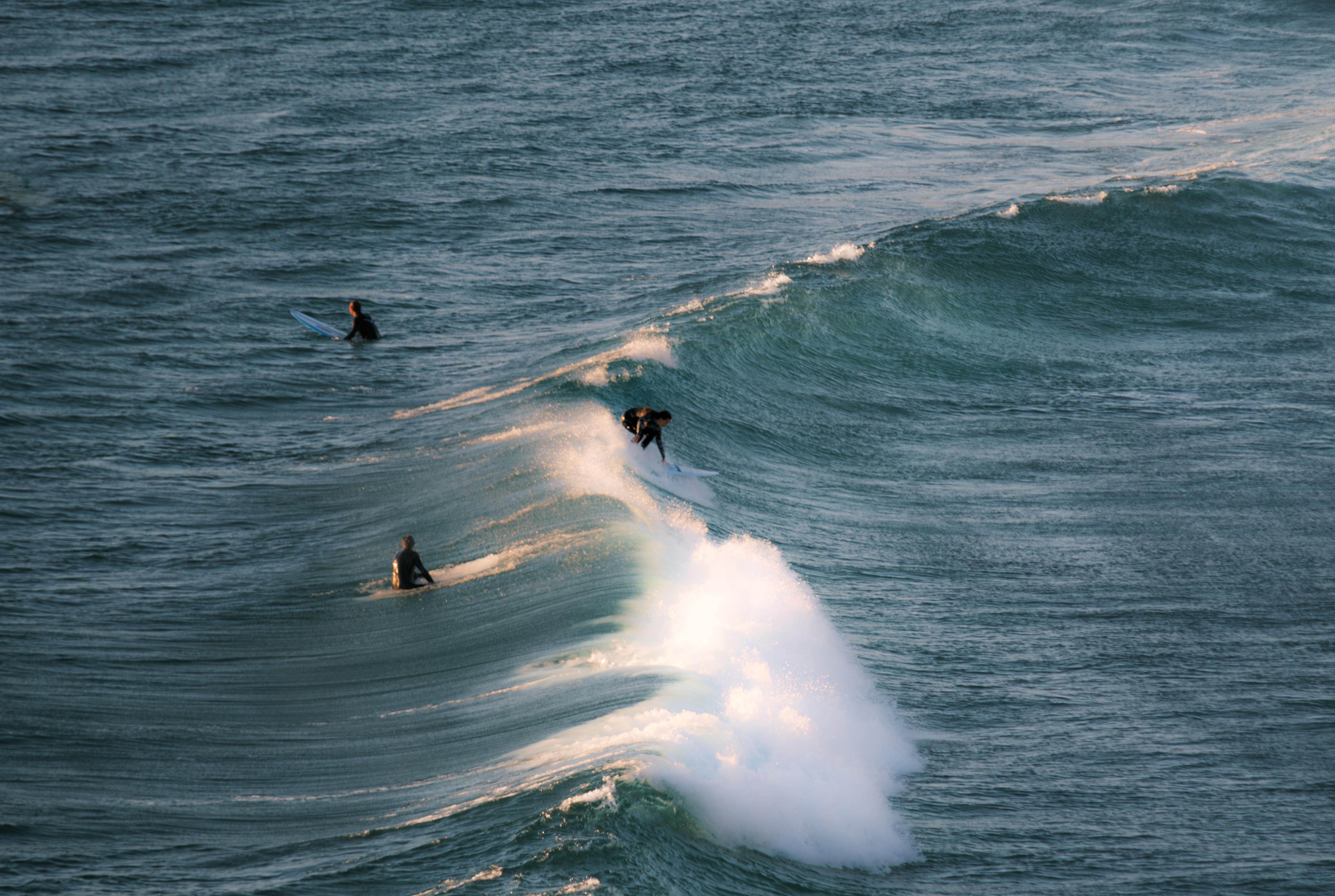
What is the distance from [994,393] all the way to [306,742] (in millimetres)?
15452

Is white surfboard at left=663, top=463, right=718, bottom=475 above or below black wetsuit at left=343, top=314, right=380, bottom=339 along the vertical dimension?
below

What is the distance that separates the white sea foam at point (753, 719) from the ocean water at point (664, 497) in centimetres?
6

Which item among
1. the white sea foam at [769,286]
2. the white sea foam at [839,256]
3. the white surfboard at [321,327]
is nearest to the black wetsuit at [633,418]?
the white sea foam at [769,286]

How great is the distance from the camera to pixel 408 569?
14562 millimetres

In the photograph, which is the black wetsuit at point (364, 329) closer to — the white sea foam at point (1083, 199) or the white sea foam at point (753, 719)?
the white sea foam at point (753, 719)

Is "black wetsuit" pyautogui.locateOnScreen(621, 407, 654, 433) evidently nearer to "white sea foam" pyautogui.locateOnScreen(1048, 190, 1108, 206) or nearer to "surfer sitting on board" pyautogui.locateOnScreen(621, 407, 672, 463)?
"surfer sitting on board" pyautogui.locateOnScreen(621, 407, 672, 463)

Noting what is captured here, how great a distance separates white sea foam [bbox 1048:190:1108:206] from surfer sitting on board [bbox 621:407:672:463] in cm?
1906

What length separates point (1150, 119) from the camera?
4284cm

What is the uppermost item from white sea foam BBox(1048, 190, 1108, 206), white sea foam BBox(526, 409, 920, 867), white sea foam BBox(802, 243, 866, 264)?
white sea foam BBox(1048, 190, 1108, 206)

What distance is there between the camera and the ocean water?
1009 centimetres

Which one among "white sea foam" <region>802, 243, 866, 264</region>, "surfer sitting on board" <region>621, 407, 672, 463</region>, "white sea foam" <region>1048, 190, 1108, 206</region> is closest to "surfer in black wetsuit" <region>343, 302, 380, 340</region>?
"surfer sitting on board" <region>621, 407, 672, 463</region>

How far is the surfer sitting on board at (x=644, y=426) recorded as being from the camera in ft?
54.6

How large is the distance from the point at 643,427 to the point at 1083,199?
2008cm

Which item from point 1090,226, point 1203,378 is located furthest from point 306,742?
point 1090,226
